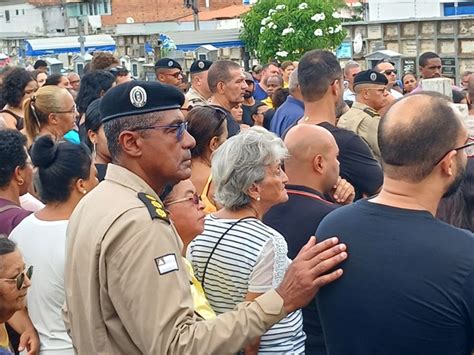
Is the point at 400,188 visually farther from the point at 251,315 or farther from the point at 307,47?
the point at 307,47

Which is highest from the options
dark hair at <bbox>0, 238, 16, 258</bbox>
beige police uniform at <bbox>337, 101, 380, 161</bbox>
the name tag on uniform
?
the name tag on uniform

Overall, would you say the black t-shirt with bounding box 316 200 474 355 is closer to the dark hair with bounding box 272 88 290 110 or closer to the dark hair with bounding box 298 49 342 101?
the dark hair with bounding box 298 49 342 101

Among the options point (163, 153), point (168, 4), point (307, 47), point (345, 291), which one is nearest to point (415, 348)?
point (345, 291)

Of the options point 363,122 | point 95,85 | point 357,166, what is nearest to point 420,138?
point 357,166

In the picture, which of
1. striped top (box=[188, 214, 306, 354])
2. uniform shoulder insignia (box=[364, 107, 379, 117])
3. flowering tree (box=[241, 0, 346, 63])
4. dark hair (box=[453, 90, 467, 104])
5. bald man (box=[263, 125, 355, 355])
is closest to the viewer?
striped top (box=[188, 214, 306, 354])

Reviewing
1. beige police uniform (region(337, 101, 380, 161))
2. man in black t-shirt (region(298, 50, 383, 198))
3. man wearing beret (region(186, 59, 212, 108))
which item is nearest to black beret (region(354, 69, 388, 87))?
beige police uniform (region(337, 101, 380, 161))

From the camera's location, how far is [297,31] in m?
27.1

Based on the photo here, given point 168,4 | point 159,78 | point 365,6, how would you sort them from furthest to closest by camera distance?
point 168,4 < point 365,6 < point 159,78

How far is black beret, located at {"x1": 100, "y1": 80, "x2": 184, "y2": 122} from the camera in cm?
296

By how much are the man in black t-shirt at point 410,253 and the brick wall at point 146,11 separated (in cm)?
6083

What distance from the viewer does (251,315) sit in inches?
110

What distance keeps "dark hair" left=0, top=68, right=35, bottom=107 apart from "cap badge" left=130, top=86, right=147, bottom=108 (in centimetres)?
526

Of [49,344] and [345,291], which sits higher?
[345,291]

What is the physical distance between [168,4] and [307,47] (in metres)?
38.3
